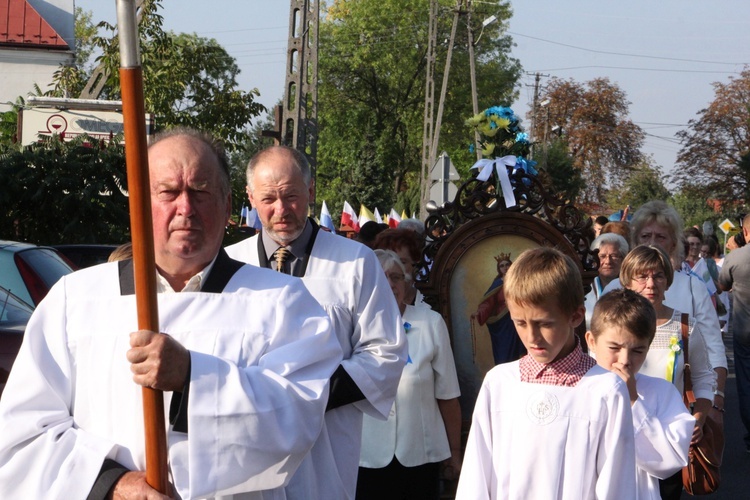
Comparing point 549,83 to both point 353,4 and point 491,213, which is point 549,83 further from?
point 491,213

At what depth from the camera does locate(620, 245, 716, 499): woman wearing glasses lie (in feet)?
18.5

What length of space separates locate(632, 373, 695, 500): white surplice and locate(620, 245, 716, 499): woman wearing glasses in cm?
95

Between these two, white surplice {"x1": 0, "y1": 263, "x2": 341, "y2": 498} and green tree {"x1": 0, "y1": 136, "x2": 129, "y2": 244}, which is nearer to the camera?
white surplice {"x1": 0, "y1": 263, "x2": 341, "y2": 498}

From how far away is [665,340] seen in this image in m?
5.68

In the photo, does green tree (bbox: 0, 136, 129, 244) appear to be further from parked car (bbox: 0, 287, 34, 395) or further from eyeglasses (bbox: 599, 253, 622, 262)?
eyeglasses (bbox: 599, 253, 622, 262)

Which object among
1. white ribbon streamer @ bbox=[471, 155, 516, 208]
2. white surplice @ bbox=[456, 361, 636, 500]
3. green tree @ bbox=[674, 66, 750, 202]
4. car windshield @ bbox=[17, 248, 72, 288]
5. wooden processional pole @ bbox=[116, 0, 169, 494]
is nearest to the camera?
wooden processional pole @ bbox=[116, 0, 169, 494]

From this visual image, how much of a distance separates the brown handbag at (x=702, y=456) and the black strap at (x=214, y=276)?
2.87 m

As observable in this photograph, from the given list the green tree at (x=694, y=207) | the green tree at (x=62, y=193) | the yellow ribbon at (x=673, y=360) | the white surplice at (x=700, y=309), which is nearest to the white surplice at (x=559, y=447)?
the yellow ribbon at (x=673, y=360)

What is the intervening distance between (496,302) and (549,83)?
185ft

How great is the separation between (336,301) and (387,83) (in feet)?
172

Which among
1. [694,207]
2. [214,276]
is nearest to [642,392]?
[214,276]

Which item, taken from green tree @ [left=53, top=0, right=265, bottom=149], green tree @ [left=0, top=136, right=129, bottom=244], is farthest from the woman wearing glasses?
green tree @ [left=53, top=0, right=265, bottom=149]

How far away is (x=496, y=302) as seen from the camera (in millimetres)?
6863

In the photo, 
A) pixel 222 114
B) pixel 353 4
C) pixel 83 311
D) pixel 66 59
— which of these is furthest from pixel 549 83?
pixel 83 311
